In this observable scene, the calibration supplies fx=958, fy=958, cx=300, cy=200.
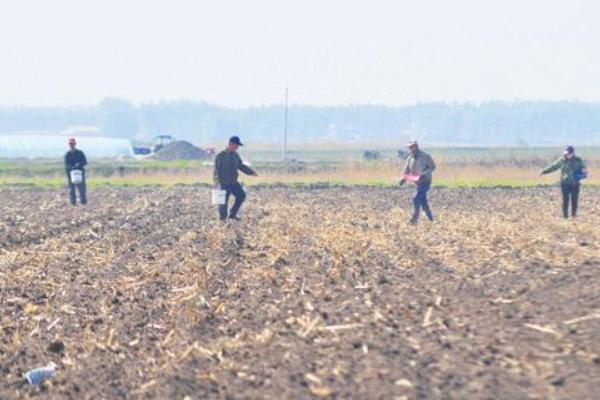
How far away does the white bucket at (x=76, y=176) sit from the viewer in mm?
23263

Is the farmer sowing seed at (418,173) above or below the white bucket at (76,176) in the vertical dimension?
above

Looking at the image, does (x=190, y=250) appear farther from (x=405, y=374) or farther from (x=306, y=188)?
(x=306, y=188)

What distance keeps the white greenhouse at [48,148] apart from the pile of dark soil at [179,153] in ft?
38.2

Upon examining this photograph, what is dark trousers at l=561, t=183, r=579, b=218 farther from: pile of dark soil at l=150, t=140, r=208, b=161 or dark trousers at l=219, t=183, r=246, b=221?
pile of dark soil at l=150, t=140, r=208, b=161

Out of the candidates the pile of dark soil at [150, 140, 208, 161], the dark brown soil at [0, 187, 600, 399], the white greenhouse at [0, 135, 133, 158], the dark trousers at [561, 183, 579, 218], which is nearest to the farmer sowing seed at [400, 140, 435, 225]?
the dark brown soil at [0, 187, 600, 399]

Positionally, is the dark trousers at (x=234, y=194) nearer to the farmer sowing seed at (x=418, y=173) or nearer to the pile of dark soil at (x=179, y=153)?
the farmer sowing seed at (x=418, y=173)

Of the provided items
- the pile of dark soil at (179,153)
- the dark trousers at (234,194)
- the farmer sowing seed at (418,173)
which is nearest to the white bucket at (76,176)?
the dark trousers at (234,194)

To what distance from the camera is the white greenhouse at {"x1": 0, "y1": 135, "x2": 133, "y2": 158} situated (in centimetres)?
8219

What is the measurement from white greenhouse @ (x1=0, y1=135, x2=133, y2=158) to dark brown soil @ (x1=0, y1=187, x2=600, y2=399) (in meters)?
68.5

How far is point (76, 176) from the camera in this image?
77.2 feet

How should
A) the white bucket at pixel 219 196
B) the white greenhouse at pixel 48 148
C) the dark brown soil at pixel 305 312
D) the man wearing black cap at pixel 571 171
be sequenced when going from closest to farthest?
the dark brown soil at pixel 305 312
the white bucket at pixel 219 196
the man wearing black cap at pixel 571 171
the white greenhouse at pixel 48 148

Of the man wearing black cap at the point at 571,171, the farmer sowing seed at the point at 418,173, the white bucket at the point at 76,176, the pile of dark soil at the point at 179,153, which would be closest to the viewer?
the farmer sowing seed at the point at 418,173

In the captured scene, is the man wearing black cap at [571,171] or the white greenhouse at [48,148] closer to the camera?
the man wearing black cap at [571,171]

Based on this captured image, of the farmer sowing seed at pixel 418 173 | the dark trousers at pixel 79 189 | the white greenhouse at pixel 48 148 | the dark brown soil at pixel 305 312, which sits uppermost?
the farmer sowing seed at pixel 418 173
